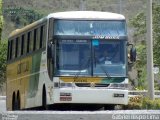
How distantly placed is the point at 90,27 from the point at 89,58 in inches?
52.0

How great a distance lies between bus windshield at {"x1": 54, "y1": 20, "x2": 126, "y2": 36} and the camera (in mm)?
23062

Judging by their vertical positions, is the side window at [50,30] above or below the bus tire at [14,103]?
above

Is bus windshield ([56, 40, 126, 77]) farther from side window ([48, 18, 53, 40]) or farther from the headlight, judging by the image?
side window ([48, 18, 53, 40])

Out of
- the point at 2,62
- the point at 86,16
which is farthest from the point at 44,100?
the point at 2,62

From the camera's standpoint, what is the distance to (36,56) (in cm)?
2509

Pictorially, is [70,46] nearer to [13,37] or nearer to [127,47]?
[127,47]

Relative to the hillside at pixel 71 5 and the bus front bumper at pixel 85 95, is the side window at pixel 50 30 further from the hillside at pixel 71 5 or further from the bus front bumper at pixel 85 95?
the hillside at pixel 71 5

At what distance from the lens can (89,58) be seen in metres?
22.5

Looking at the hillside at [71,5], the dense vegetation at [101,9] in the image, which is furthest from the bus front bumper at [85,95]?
the hillside at [71,5]

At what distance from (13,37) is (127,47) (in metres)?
7.89

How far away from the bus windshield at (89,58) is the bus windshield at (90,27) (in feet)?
1.35

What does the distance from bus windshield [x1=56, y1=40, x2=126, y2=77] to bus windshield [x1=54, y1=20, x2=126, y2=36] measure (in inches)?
16.2

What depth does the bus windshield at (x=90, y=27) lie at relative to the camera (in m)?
23.1

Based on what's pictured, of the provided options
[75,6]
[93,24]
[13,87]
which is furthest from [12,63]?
[75,6]
